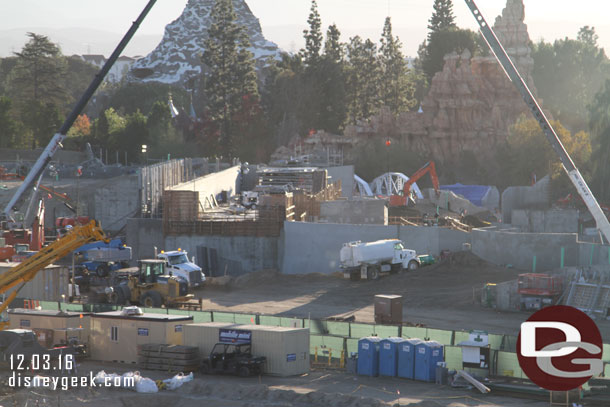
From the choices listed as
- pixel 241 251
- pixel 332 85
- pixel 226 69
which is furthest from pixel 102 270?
pixel 332 85

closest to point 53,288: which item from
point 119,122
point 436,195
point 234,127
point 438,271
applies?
point 438,271

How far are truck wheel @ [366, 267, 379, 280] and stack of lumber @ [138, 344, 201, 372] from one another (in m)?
20.4

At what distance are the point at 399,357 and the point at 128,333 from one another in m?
9.20

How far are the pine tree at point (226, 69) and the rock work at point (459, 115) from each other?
1283cm

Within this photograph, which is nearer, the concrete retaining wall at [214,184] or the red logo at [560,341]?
the red logo at [560,341]

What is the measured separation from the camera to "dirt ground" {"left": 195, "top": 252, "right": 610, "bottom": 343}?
→ 3975cm

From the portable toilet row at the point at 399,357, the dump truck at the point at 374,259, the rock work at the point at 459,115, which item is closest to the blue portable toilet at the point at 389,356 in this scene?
the portable toilet row at the point at 399,357

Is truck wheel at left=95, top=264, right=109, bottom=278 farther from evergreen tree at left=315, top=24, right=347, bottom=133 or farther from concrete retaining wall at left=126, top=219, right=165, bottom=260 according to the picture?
evergreen tree at left=315, top=24, right=347, bottom=133

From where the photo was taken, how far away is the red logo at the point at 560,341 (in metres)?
18.2

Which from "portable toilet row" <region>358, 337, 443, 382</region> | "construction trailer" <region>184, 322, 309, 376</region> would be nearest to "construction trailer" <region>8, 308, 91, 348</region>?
"construction trailer" <region>184, 322, 309, 376</region>

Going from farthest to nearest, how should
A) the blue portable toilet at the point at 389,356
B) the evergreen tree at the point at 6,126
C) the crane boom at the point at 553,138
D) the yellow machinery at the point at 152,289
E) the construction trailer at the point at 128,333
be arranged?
the evergreen tree at the point at 6,126 < the crane boom at the point at 553,138 < the yellow machinery at the point at 152,289 < the construction trailer at the point at 128,333 < the blue portable toilet at the point at 389,356

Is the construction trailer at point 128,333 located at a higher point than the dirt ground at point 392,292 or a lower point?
higher

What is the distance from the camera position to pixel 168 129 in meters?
110

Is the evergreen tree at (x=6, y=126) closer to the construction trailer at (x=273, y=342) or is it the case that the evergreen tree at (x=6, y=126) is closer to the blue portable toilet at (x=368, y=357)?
the construction trailer at (x=273, y=342)
